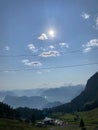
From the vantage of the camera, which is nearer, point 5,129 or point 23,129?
point 5,129

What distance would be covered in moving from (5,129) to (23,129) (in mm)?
18821

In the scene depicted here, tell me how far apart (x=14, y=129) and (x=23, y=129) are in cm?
1040

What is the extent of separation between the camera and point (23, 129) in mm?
142625

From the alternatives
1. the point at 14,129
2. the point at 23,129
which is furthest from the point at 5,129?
the point at 23,129

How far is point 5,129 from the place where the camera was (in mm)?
125812

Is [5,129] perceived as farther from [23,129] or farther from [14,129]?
[23,129]

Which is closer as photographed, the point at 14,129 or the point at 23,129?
the point at 14,129

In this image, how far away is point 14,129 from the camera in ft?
437

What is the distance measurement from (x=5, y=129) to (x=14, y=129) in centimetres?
843
